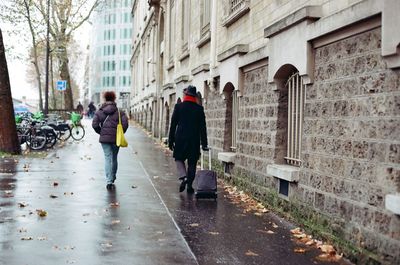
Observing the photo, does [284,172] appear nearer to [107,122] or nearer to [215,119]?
[107,122]

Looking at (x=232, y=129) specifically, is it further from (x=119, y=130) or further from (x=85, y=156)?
(x=85, y=156)

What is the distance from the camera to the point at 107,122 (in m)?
10.9

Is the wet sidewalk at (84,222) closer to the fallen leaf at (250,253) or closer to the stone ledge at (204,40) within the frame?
the fallen leaf at (250,253)

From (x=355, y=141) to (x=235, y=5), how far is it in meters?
6.97

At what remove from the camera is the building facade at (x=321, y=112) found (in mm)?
5148

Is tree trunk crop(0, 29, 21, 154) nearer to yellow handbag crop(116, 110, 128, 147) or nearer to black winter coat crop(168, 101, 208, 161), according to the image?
yellow handbag crop(116, 110, 128, 147)

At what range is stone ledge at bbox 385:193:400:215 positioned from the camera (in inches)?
187

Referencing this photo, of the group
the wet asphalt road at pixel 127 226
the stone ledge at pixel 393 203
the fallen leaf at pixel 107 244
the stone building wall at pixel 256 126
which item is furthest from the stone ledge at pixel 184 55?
the stone ledge at pixel 393 203

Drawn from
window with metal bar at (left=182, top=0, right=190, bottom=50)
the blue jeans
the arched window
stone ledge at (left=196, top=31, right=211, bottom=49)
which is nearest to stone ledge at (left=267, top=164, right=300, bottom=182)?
the blue jeans

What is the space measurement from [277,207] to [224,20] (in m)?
5.82

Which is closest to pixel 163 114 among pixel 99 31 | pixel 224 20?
pixel 224 20

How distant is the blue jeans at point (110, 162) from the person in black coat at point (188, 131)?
1.48 metres

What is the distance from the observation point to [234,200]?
9570 millimetres

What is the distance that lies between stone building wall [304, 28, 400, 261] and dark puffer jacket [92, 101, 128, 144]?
15.2 feet
